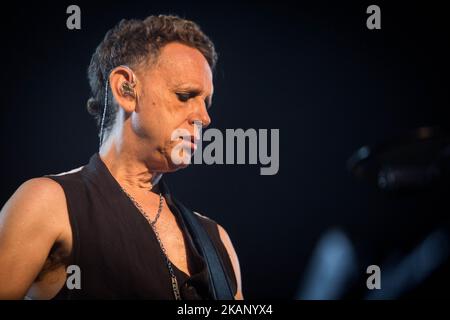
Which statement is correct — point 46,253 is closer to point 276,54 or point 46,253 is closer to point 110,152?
point 110,152

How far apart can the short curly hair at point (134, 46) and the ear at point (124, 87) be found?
40 mm

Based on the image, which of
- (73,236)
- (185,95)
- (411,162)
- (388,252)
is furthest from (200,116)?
(388,252)

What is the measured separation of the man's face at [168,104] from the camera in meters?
1.67

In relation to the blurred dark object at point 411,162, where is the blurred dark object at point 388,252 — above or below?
below

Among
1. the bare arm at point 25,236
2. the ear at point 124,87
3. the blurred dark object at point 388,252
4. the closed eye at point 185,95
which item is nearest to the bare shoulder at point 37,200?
the bare arm at point 25,236

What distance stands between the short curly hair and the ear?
0.13 feet

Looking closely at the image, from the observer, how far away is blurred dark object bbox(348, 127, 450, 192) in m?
1.33

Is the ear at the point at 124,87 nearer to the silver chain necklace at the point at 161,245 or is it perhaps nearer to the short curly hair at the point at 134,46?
the short curly hair at the point at 134,46

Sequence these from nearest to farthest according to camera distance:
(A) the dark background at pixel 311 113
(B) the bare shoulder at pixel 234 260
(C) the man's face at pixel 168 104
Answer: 1. (C) the man's face at pixel 168 104
2. (B) the bare shoulder at pixel 234 260
3. (A) the dark background at pixel 311 113

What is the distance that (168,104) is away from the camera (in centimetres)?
167

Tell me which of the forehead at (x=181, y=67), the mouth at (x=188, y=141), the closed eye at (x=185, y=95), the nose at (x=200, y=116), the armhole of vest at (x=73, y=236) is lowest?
the armhole of vest at (x=73, y=236)

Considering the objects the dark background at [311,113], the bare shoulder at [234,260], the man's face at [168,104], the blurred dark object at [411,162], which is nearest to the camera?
the blurred dark object at [411,162]

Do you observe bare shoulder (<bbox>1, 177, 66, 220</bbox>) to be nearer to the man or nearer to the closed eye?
the man

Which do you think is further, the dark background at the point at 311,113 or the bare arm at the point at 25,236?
the dark background at the point at 311,113
